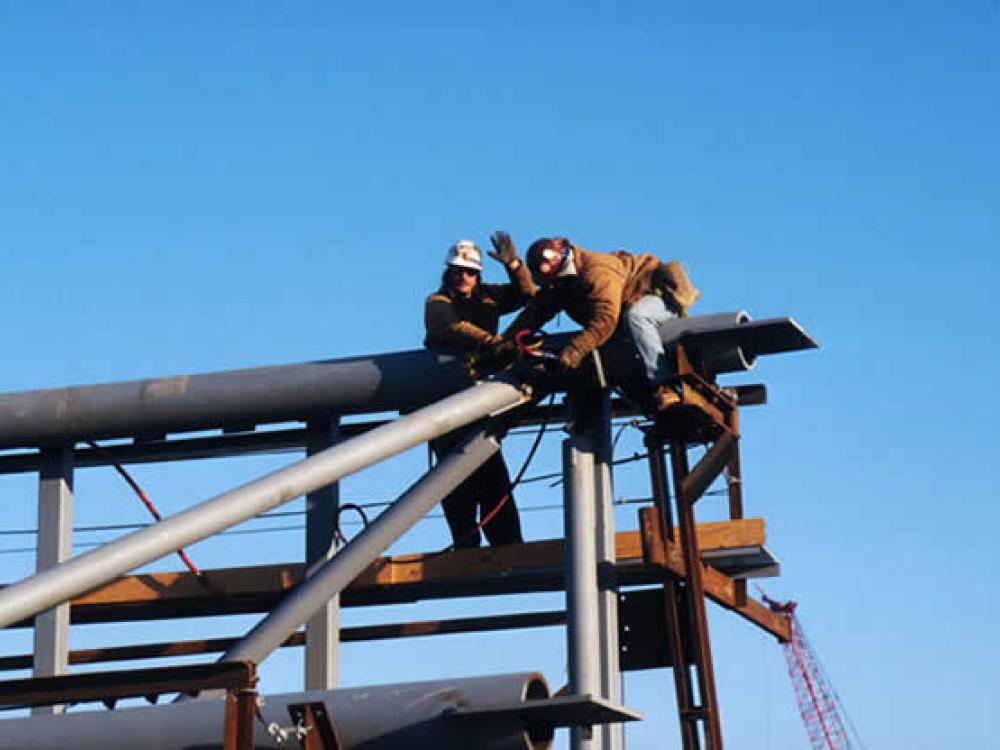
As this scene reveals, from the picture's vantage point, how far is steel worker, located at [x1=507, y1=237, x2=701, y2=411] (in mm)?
16078

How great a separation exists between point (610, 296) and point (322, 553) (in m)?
4.01

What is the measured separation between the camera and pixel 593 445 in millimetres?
16984

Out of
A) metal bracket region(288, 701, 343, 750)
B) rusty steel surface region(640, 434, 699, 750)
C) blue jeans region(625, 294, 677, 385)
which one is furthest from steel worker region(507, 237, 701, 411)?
metal bracket region(288, 701, 343, 750)

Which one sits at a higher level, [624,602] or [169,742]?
[624,602]

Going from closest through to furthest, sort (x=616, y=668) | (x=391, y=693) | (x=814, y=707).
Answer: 1. (x=391, y=693)
2. (x=616, y=668)
3. (x=814, y=707)

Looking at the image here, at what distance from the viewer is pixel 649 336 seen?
16.2 metres

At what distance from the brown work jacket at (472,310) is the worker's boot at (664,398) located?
182 cm

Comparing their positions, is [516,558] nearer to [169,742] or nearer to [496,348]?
[496,348]

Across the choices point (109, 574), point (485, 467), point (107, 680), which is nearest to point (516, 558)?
point (485, 467)

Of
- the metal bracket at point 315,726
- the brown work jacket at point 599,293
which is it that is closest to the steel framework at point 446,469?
the brown work jacket at point 599,293

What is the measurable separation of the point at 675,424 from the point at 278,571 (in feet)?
15.1

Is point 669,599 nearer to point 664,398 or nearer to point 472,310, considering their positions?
point 664,398

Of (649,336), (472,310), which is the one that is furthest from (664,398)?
(472,310)

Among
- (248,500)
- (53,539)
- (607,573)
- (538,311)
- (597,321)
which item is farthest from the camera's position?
(53,539)
